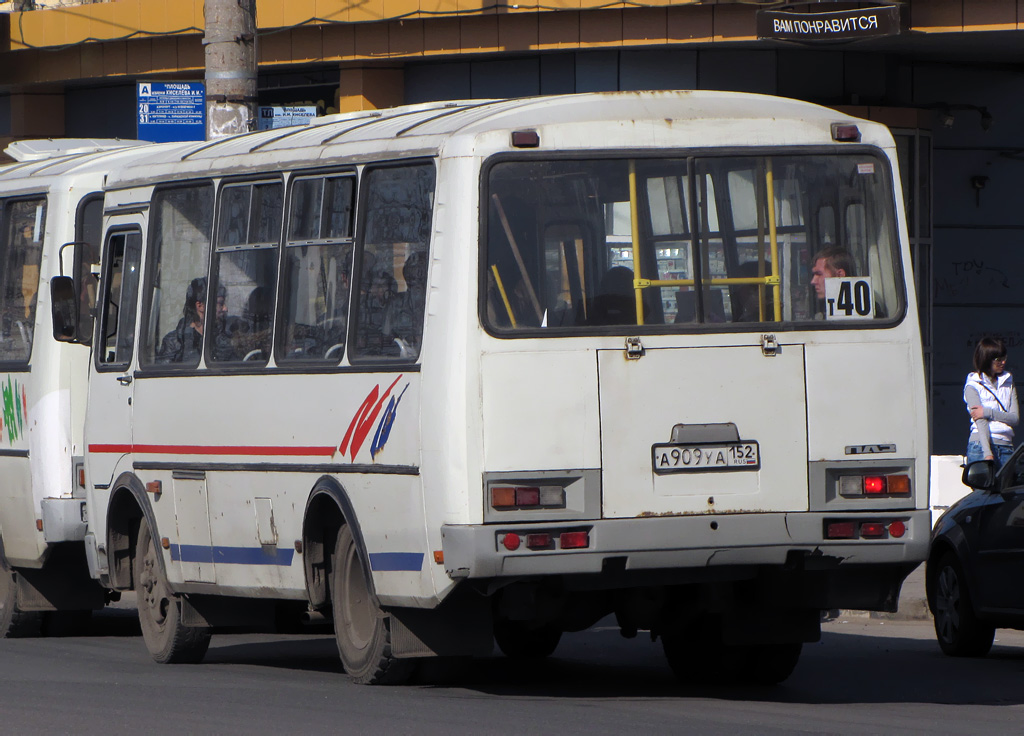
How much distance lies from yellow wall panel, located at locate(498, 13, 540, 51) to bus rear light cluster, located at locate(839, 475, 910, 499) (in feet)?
37.7

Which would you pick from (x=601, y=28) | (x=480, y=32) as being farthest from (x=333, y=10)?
(x=601, y=28)

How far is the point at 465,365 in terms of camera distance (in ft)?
26.7

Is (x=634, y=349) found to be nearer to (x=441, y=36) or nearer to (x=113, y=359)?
(x=113, y=359)

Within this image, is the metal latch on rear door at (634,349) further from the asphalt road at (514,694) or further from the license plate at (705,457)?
the asphalt road at (514,694)

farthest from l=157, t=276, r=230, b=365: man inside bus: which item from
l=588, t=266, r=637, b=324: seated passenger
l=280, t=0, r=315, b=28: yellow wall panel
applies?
l=280, t=0, r=315, b=28: yellow wall panel

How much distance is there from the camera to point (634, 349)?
8297 mm

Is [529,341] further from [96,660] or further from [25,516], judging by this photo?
[25,516]

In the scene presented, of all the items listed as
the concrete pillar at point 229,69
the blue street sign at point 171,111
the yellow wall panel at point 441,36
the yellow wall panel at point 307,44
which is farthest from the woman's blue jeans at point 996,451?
the yellow wall panel at point 307,44

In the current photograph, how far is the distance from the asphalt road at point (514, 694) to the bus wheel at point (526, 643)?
104 mm

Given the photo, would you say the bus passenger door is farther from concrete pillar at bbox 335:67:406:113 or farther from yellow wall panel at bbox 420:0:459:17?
concrete pillar at bbox 335:67:406:113

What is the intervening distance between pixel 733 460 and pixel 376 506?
5.39ft

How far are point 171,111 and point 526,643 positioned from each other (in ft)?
Result: 21.0

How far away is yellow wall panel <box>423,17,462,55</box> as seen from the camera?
19.8m

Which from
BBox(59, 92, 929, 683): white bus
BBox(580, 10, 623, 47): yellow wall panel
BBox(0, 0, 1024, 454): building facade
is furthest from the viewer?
BBox(580, 10, 623, 47): yellow wall panel
